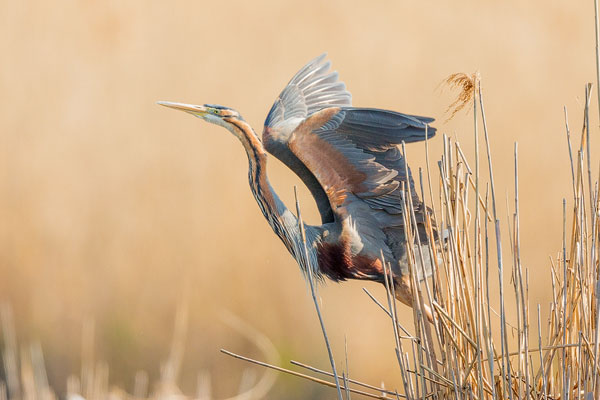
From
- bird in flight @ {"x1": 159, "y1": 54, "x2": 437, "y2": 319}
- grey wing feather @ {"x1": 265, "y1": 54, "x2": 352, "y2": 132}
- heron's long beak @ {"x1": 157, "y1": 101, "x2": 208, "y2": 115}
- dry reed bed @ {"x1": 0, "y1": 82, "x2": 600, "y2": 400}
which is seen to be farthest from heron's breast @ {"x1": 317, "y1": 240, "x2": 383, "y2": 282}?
dry reed bed @ {"x1": 0, "y1": 82, "x2": 600, "y2": 400}

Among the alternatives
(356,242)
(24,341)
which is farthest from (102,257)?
(356,242)

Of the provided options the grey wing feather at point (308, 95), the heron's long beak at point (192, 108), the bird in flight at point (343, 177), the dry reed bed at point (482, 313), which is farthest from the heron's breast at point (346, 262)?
the dry reed bed at point (482, 313)

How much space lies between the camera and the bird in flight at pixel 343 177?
167 cm

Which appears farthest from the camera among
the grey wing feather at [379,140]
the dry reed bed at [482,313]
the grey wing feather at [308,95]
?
the grey wing feather at [308,95]

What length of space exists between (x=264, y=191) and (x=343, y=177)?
0.53 feet

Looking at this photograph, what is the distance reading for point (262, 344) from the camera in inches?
124

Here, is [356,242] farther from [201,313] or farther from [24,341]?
[24,341]

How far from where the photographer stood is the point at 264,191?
68.2 inches

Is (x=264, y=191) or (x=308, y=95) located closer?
(x=264, y=191)

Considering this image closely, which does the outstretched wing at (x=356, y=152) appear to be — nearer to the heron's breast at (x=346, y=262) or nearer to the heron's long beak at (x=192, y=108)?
the heron's breast at (x=346, y=262)

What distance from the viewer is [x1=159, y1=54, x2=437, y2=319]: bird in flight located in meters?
1.67

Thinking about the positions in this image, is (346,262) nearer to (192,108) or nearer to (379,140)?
(379,140)

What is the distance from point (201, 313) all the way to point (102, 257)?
17.5 inches

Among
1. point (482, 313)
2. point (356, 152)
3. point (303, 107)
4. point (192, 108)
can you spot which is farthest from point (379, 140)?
point (482, 313)
